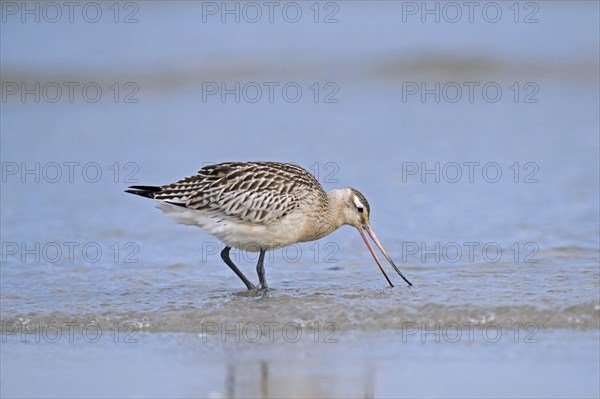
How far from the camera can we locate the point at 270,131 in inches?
692

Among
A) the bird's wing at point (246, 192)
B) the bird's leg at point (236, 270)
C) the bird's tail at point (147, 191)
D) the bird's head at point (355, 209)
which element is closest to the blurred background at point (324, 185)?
the bird's leg at point (236, 270)

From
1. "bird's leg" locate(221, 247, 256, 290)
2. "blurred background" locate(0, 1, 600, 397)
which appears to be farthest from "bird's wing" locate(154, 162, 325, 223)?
"blurred background" locate(0, 1, 600, 397)

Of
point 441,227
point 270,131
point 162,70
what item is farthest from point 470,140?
point 162,70

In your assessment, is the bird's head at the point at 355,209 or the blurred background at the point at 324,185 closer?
the blurred background at the point at 324,185

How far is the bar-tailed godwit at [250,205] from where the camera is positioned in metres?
10.3

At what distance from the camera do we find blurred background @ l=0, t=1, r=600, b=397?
8273mm

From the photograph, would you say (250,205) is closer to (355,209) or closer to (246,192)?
(246,192)

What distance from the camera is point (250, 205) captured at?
1023 centimetres

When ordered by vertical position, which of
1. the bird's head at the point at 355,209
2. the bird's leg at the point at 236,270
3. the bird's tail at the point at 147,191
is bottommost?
the bird's leg at the point at 236,270

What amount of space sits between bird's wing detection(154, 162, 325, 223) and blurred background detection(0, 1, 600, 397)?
2.54 ft

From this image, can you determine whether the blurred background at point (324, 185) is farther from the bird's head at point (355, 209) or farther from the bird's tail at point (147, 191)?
the bird's tail at point (147, 191)

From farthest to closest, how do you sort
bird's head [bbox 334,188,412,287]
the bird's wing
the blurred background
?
bird's head [bbox 334,188,412,287] → the bird's wing → the blurred background

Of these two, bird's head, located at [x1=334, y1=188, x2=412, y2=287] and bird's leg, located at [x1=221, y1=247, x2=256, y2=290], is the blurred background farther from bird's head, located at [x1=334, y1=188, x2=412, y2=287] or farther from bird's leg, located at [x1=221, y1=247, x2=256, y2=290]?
bird's head, located at [x1=334, y1=188, x2=412, y2=287]

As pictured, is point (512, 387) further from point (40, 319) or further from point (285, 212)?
point (40, 319)
